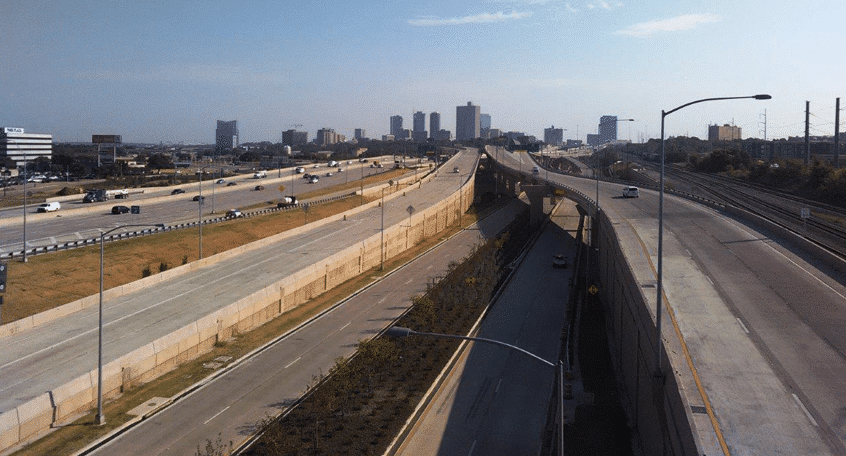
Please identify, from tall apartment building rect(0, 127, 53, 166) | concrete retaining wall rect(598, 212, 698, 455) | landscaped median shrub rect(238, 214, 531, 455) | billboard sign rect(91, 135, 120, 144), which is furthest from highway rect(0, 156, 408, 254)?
tall apartment building rect(0, 127, 53, 166)

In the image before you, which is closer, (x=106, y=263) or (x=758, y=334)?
(x=758, y=334)

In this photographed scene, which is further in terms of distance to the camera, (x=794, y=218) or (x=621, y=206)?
(x=621, y=206)

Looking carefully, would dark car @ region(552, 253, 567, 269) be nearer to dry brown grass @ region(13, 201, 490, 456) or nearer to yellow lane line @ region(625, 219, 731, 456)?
dry brown grass @ region(13, 201, 490, 456)

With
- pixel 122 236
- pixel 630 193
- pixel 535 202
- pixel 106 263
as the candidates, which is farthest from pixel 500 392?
pixel 535 202

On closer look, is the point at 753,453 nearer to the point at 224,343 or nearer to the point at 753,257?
the point at 753,257

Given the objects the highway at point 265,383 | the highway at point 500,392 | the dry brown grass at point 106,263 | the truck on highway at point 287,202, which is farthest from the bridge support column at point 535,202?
the highway at point 500,392

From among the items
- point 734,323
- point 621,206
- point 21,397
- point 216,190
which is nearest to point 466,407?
point 734,323

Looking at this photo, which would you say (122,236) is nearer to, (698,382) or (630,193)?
(698,382)
